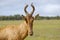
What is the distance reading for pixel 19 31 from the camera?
1681 cm

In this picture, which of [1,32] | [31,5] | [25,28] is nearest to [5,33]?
[1,32]

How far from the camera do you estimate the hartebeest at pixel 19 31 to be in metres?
16.6

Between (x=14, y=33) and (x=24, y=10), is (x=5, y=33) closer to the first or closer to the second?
(x=14, y=33)

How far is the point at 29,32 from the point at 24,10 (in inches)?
61.8

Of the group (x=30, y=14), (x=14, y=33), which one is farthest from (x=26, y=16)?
(x=14, y=33)

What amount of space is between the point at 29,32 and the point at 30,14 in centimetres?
123

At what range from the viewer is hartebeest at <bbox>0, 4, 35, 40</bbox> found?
54.4 ft

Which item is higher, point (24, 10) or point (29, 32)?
point (24, 10)

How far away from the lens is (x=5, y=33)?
664 inches

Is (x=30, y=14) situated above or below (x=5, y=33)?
above

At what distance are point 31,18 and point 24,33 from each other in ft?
3.55

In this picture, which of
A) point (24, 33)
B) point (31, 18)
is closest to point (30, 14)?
point (31, 18)

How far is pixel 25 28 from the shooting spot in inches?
663

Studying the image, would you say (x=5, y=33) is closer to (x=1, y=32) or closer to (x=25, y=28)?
(x=1, y=32)
